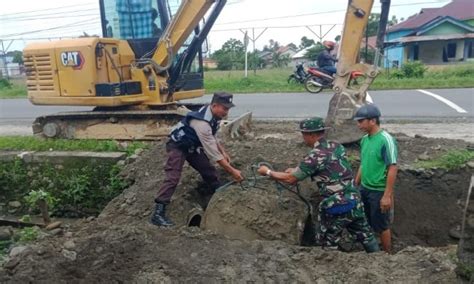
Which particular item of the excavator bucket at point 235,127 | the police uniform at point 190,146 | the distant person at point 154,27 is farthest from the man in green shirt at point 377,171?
the distant person at point 154,27

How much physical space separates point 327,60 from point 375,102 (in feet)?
11.4

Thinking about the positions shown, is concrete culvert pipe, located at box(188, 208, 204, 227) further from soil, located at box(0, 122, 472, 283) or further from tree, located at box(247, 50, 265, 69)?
tree, located at box(247, 50, 265, 69)

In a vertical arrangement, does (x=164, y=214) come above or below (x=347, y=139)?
below

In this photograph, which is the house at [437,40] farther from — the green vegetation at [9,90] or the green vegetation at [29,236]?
the green vegetation at [29,236]

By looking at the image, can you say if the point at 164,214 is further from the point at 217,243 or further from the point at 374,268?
the point at 374,268

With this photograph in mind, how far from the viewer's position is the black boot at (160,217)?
20.2 feet

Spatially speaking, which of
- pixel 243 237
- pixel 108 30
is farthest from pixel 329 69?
pixel 243 237

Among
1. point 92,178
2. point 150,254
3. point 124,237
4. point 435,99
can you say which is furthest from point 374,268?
point 435,99

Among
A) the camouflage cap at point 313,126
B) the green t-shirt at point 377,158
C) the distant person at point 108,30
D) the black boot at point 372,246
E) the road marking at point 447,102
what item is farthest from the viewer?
the road marking at point 447,102

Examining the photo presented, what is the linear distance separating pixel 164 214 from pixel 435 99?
11499mm

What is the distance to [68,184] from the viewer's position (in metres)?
8.20

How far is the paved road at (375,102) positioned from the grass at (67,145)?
11.7 feet

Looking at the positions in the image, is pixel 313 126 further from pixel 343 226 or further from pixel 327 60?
pixel 327 60

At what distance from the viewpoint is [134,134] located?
9.73 metres
